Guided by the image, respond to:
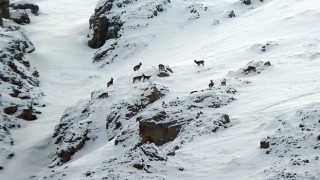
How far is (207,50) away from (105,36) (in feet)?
38.2

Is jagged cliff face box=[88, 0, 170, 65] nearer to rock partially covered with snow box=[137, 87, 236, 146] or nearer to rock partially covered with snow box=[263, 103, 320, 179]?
rock partially covered with snow box=[137, 87, 236, 146]

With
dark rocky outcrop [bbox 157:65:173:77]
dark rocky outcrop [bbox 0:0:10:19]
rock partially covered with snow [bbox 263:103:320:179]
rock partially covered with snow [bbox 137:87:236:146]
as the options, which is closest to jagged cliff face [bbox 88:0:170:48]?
dark rocky outcrop [bbox 0:0:10:19]

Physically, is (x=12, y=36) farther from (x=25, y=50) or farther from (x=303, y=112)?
(x=303, y=112)

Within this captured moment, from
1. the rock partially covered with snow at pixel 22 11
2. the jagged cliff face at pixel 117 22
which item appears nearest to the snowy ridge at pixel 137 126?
the jagged cliff face at pixel 117 22

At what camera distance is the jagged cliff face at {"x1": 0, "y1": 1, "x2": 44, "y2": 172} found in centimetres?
1939

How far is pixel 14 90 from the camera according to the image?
73.0 ft

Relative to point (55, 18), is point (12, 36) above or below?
below

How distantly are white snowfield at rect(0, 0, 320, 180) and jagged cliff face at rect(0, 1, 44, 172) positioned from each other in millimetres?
530

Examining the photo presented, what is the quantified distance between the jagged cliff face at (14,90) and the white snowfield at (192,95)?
53cm

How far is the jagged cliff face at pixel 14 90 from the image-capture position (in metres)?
19.4

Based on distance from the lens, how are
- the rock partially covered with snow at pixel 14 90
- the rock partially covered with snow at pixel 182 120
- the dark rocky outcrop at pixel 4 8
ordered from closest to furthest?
the rock partially covered with snow at pixel 182 120 → the rock partially covered with snow at pixel 14 90 → the dark rocky outcrop at pixel 4 8

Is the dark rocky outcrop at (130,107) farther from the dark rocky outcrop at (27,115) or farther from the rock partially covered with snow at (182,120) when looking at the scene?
the dark rocky outcrop at (27,115)

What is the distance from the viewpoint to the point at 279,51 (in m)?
20.1

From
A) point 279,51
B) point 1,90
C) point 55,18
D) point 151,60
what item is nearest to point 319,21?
point 279,51
